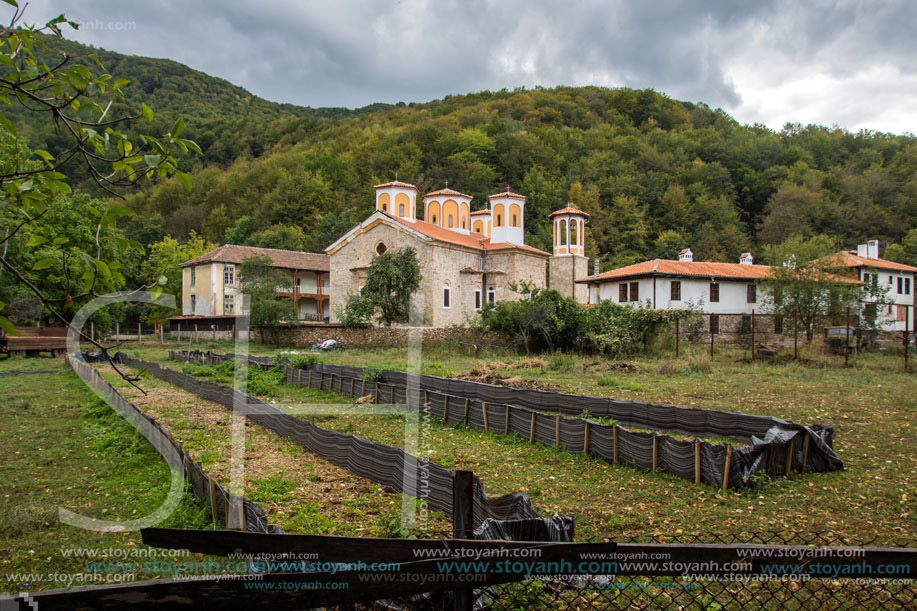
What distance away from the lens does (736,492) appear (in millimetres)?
7055

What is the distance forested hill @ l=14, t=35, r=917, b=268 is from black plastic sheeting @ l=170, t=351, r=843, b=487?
53.1 metres

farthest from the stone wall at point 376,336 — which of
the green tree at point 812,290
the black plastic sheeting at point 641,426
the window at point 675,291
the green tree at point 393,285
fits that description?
the green tree at point 812,290

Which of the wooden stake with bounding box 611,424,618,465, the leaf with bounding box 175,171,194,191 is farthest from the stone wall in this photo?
the leaf with bounding box 175,171,194,191

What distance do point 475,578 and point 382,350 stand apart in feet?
87.7

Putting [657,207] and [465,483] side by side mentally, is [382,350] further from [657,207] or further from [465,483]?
[657,207]

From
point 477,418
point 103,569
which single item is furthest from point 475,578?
point 477,418

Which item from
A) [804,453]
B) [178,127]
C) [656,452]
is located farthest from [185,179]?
[804,453]

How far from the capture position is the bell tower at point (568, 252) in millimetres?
43375

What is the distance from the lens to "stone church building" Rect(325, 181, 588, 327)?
35812mm

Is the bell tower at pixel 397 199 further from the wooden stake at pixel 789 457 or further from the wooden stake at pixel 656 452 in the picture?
the wooden stake at pixel 789 457

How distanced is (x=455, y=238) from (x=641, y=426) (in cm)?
2981

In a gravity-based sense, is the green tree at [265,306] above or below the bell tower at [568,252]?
below

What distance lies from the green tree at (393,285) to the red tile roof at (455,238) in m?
4.07

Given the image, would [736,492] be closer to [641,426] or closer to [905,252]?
[641,426]
